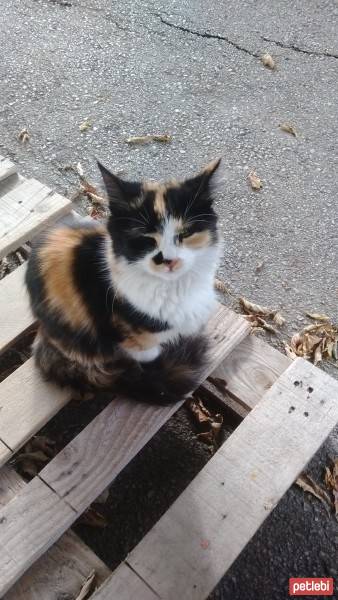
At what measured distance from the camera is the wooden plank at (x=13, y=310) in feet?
6.12

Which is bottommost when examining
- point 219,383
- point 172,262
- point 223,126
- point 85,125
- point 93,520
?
point 93,520

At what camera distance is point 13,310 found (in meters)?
1.91

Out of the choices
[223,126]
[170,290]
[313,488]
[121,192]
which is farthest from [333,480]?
[223,126]

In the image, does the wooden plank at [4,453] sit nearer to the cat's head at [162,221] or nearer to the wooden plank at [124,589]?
the wooden plank at [124,589]

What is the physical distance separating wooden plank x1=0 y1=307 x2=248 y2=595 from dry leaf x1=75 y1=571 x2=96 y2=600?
0.16 m

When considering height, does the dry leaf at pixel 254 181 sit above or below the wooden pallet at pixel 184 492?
above

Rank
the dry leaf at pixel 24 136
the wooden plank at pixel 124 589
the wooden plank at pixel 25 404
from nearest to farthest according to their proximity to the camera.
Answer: the wooden plank at pixel 124 589 → the wooden plank at pixel 25 404 → the dry leaf at pixel 24 136

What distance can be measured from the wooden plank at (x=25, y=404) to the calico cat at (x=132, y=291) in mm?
51

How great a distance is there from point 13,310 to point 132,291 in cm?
65

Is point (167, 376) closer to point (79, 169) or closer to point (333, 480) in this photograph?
point (333, 480)

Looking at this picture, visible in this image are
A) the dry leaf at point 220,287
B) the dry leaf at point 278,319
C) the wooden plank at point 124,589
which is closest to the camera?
the wooden plank at point 124,589

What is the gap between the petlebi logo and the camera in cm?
166

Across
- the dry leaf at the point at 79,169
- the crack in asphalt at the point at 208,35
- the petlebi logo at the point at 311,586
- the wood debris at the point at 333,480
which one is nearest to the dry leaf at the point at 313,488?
the wood debris at the point at 333,480

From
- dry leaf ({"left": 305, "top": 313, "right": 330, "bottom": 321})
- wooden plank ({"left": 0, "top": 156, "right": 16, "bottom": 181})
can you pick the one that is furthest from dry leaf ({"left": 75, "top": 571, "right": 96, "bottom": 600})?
wooden plank ({"left": 0, "top": 156, "right": 16, "bottom": 181})
